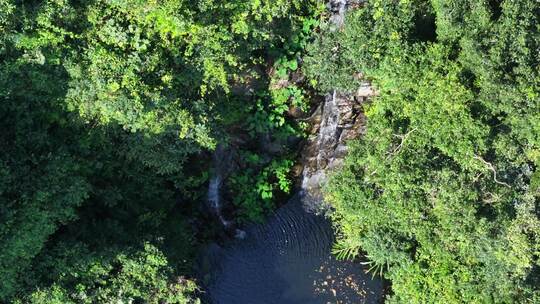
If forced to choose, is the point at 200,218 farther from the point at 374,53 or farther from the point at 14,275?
the point at 374,53

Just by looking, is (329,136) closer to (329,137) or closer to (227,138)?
(329,137)

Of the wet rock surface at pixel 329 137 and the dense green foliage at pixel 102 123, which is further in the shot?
the wet rock surface at pixel 329 137

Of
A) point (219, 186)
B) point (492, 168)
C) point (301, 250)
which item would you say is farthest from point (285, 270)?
point (492, 168)

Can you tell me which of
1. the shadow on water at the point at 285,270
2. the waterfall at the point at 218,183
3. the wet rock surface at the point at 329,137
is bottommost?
the shadow on water at the point at 285,270

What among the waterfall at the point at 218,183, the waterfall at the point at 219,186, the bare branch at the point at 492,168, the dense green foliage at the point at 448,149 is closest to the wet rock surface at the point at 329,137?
the dense green foliage at the point at 448,149

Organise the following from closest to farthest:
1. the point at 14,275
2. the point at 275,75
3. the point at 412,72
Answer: the point at 14,275, the point at 412,72, the point at 275,75

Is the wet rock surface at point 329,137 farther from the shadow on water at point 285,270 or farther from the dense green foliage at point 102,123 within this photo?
the dense green foliage at point 102,123

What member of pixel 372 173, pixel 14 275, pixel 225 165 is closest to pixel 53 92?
pixel 14 275

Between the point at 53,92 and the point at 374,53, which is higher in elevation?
the point at 374,53
